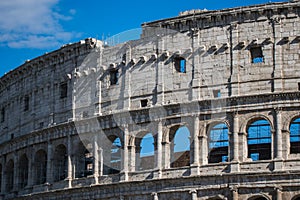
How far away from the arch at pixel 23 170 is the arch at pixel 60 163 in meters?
3.79

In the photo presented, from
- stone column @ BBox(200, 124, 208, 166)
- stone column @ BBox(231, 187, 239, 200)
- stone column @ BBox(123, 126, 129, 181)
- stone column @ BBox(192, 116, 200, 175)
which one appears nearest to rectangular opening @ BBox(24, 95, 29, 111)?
stone column @ BBox(123, 126, 129, 181)

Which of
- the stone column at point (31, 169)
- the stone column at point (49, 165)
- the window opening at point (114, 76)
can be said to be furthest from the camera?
the stone column at point (31, 169)

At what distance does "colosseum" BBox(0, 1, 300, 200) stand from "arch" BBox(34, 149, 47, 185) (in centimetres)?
7

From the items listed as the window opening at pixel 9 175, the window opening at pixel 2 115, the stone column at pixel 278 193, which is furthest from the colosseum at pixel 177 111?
the window opening at pixel 2 115

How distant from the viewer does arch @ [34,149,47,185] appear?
176ft

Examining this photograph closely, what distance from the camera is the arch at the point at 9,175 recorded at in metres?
56.9

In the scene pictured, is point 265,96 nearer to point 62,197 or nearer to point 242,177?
point 242,177

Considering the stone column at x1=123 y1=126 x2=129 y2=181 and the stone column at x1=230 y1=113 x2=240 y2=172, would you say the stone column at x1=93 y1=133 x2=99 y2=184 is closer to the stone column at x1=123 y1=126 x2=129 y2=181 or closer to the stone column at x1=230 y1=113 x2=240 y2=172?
the stone column at x1=123 y1=126 x2=129 y2=181

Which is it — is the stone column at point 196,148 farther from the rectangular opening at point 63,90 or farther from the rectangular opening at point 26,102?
the rectangular opening at point 26,102

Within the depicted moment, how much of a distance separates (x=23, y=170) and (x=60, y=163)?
167 inches

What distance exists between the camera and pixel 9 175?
57.3 meters

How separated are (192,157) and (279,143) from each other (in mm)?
4995

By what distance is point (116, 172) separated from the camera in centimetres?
4962

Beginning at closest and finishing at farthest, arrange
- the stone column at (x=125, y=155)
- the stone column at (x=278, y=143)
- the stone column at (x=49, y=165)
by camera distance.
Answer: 1. the stone column at (x=278, y=143)
2. the stone column at (x=125, y=155)
3. the stone column at (x=49, y=165)
